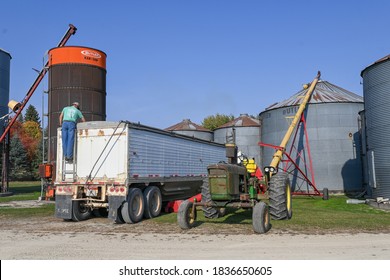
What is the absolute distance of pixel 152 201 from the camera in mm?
16094

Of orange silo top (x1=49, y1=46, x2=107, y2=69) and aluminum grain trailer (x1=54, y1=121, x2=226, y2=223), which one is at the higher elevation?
orange silo top (x1=49, y1=46, x2=107, y2=69)

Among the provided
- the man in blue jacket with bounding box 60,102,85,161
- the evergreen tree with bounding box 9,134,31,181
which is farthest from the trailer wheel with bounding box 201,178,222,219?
the evergreen tree with bounding box 9,134,31,181

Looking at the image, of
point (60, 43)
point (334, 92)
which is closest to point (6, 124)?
point (60, 43)

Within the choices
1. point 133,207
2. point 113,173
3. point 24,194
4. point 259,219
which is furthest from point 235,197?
point 24,194

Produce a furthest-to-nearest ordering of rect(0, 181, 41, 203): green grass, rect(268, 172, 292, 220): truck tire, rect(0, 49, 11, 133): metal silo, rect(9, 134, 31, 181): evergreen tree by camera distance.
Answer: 1. rect(9, 134, 31, 181): evergreen tree
2. rect(0, 49, 11, 133): metal silo
3. rect(0, 181, 41, 203): green grass
4. rect(268, 172, 292, 220): truck tire

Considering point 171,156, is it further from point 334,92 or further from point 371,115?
point 334,92

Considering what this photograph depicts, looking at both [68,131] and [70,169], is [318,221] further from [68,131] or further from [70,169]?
[68,131]

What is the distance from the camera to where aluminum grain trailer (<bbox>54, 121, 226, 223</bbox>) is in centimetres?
1430

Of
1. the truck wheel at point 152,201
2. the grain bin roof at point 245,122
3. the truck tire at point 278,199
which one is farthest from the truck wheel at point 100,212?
the grain bin roof at point 245,122

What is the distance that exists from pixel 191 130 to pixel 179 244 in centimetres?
3091

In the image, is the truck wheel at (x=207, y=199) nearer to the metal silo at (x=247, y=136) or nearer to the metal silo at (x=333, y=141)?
the metal silo at (x=333, y=141)

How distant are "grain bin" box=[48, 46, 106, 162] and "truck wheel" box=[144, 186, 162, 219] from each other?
1034 cm

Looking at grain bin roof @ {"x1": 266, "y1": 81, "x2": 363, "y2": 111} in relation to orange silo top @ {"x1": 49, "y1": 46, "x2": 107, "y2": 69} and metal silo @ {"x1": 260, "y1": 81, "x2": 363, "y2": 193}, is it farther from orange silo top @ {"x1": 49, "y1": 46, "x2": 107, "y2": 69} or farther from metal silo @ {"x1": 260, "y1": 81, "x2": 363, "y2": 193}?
orange silo top @ {"x1": 49, "y1": 46, "x2": 107, "y2": 69}

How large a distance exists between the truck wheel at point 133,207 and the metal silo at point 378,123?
12448 mm
